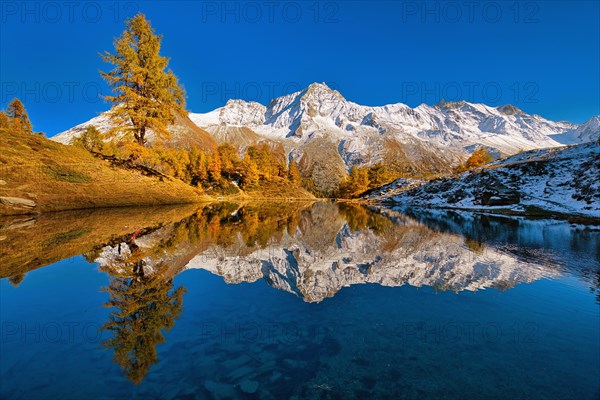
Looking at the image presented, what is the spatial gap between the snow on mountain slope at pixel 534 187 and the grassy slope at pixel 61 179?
157 ft

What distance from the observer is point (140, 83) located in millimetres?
32562

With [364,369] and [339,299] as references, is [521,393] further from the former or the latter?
[339,299]

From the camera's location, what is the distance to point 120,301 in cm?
723

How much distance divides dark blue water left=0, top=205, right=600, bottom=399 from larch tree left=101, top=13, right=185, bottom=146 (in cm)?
2642

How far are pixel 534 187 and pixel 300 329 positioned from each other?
166 feet

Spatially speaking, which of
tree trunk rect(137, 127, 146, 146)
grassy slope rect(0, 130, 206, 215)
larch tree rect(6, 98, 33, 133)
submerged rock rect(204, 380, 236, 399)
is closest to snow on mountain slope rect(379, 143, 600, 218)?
submerged rock rect(204, 380, 236, 399)

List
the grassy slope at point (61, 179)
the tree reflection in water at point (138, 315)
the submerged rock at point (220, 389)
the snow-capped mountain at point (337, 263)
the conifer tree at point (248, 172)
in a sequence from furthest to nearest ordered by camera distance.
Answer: the conifer tree at point (248, 172) < the grassy slope at point (61, 179) < the snow-capped mountain at point (337, 263) < the tree reflection in water at point (138, 315) < the submerged rock at point (220, 389)

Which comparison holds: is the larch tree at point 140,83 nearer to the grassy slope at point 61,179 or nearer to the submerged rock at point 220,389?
the grassy slope at point 61,179

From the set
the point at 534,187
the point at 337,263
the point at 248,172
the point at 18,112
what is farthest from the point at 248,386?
the point at 18,112

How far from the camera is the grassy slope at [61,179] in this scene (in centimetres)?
2461

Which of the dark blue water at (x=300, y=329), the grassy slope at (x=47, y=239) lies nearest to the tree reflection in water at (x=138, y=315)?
the dark blue water at (x=300, y=329)

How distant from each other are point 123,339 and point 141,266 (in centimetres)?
498

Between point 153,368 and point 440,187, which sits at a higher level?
point 440,187

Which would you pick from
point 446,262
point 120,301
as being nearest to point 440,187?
point 446,262
